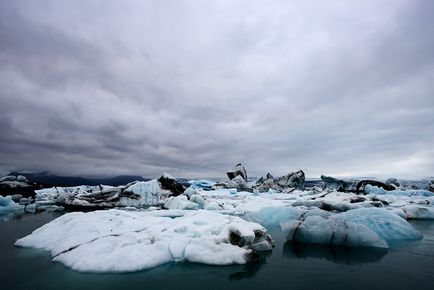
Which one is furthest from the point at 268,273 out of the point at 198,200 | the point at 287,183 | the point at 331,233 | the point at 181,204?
the point at 287,183

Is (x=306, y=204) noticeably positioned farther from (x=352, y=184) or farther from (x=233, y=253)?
(x=352, y=184)

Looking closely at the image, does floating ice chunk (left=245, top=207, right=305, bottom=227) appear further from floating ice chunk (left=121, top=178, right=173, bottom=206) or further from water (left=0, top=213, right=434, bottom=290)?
floating ice chunk (left=121, top=178, right=173, bottom=206)

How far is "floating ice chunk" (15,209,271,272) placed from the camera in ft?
20.3

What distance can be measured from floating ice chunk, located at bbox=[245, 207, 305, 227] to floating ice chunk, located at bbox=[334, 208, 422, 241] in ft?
7.47

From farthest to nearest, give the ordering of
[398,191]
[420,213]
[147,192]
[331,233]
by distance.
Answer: [398,191], [147,192], [420,213], [331,233]

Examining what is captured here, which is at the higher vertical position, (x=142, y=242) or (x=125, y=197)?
(x=125, y=197)

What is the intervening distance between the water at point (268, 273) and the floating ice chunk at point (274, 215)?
4317 millimetres

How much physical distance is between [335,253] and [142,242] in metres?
5.07

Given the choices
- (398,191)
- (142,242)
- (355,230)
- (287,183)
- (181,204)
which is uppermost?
(287,183)

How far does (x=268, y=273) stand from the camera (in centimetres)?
593

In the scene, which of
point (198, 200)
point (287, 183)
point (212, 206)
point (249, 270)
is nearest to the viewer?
→ point (249, 270)

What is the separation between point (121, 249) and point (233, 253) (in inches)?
102

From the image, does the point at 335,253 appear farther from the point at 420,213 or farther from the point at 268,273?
the point at 420,213

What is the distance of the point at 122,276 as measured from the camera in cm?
565
